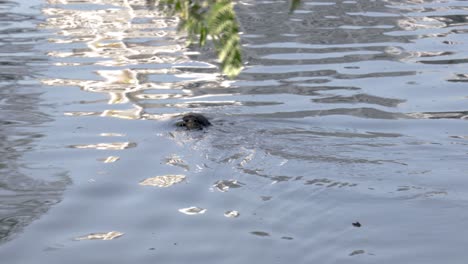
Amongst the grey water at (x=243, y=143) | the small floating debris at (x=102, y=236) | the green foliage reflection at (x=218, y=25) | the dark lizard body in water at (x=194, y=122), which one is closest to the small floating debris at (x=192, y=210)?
the grey water at (x=243, y=143)

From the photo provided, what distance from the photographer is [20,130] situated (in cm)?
1213

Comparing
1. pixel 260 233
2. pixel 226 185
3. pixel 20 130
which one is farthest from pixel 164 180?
pixel 20 130

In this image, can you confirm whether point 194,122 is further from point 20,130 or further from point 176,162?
point 20,130

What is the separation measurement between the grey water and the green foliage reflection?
4.12 m

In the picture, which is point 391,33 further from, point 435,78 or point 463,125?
point 463,125

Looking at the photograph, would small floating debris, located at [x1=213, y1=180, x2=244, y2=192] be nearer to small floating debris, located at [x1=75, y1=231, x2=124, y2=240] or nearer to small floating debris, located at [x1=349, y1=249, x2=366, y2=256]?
small floating debris, located at [x1=75, y1=231, x2=124, y2=240]

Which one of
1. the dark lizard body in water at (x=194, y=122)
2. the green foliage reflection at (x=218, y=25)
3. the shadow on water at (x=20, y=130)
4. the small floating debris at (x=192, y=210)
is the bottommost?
the shadow on water at (x=20, y=130)

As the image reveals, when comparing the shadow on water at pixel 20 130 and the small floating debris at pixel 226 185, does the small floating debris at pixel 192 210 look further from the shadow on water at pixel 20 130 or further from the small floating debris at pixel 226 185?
the shadow on water at pixel 20 130

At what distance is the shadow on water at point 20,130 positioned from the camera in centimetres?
952

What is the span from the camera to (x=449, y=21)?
17.8 meters

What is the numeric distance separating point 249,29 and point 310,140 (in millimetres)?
6318

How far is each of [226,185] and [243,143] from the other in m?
1.16

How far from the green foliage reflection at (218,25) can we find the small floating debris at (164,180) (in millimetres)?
5858

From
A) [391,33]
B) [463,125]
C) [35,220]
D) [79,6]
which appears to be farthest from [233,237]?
[79,6]
